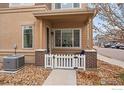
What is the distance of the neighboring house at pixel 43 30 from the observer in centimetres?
1042

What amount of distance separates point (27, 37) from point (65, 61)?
3201 millimetres

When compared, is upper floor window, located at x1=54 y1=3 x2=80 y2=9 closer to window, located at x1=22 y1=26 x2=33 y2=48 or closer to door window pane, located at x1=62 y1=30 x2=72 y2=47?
door window pane, located at x1=62 y1=30 x2=72 y2=47

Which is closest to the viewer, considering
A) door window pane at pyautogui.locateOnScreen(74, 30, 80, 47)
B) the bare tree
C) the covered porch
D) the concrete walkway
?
the bare tree

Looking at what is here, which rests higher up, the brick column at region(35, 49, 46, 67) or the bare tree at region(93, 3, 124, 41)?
the bare tree at region(93, 3, 124, 41)

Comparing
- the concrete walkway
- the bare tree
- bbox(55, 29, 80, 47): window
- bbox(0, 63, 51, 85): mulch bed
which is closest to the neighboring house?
bbox(55, 29, 80, 47): window

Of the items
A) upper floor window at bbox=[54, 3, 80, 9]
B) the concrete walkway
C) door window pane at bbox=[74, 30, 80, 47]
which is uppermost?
upper floor window at bbox=[54, 3, 80, 9]

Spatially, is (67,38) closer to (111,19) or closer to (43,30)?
(43,30)

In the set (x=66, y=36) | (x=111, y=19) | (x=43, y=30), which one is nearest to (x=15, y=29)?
(x=43, y=30)

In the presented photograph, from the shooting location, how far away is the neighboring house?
34.2 ft

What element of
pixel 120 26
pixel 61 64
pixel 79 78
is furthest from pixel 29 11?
pixel 120 26

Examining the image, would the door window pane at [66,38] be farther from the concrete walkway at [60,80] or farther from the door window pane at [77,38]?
the concrete walkway at [60,80]

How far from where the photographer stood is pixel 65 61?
10148 mm

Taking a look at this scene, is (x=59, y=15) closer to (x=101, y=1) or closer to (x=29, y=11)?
(x=29, y=11)

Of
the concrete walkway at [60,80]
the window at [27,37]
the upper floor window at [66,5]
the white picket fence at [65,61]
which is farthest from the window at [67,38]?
the concrete walkway at [60,80]
